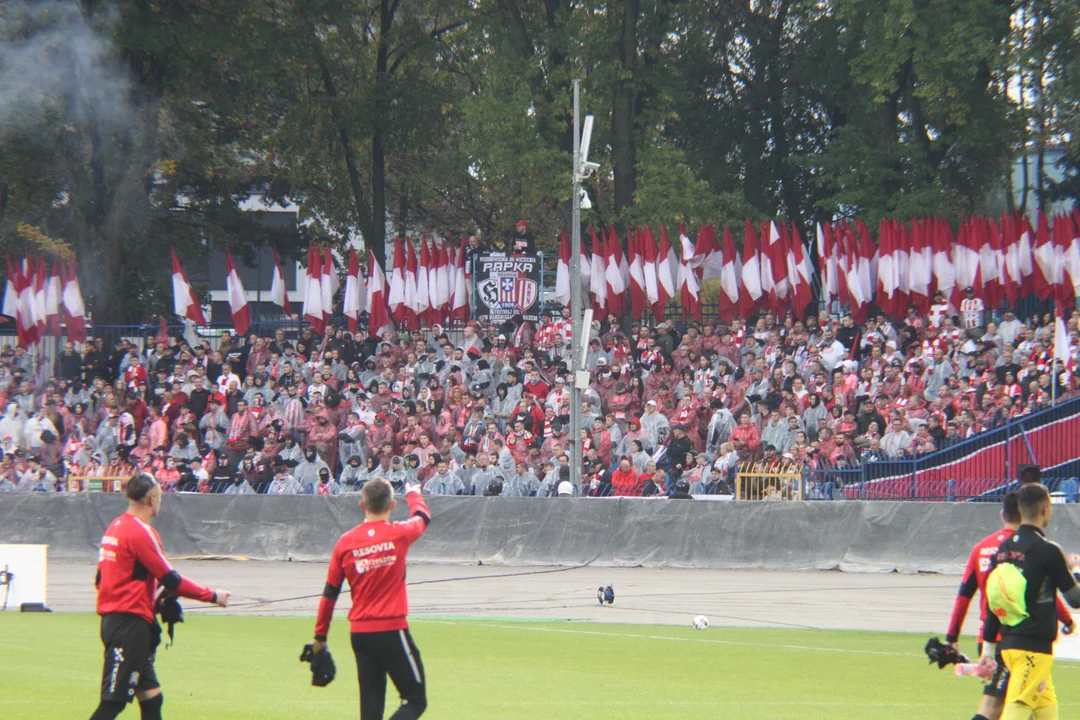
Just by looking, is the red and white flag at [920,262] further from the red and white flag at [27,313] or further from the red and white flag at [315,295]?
the red and white flag at [27,313]

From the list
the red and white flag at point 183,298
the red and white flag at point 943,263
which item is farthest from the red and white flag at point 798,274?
the red and white flag at point 183,298

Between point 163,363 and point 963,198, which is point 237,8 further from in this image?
point 963,198

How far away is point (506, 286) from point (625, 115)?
29.1ft

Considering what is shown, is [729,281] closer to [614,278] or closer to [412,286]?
[614,278]

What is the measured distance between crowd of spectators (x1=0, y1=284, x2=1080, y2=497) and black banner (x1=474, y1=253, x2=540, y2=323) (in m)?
0.40

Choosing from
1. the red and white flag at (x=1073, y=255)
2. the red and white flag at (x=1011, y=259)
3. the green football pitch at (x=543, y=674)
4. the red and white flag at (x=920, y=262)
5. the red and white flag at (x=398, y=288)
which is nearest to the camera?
the green football pitch at (x=543, y=674)

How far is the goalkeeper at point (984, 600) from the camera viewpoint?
8008 millimetres

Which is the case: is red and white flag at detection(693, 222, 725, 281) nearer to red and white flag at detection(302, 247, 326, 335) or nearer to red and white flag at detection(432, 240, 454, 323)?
red and white flag at detection(432, 240, 454, 323)

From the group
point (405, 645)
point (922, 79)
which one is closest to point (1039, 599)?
point (405, 645)

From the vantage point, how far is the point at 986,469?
23.0m

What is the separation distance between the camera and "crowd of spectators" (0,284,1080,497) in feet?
78.6

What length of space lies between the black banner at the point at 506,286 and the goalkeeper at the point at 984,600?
77.2 feet

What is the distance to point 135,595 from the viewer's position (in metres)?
8.25

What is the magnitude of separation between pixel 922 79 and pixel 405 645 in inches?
1251
